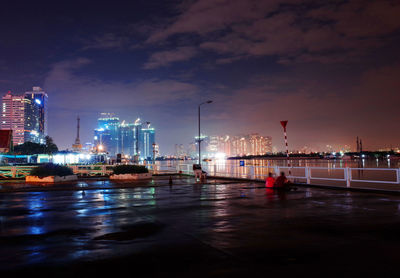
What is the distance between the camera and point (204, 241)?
24.0 feet

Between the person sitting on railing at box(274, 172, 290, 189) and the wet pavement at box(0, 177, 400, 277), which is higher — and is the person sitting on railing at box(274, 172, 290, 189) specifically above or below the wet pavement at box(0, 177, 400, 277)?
above

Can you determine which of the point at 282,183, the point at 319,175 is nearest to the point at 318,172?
the point at 319,175

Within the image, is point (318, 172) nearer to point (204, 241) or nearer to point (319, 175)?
point (319, 175)

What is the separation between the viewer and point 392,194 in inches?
658

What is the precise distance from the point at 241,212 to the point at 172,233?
3.93m

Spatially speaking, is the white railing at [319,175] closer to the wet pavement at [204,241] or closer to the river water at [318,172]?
the river water at [318,172]

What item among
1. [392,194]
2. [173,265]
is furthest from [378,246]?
[392,194]

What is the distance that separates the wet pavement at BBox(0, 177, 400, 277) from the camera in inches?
216

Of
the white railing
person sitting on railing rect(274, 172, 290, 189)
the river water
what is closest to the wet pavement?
the river water

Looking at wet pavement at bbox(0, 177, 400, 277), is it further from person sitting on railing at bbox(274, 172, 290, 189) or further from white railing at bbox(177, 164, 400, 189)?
person sitting on railing at bbox(274, 172, 290, 189)

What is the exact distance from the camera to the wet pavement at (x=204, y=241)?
5488mm

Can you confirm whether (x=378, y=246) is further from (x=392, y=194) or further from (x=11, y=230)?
(x=392, y=194)

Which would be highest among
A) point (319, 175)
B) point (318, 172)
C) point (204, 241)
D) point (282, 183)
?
point (282, 183)

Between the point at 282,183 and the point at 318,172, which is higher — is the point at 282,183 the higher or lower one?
the higher one
